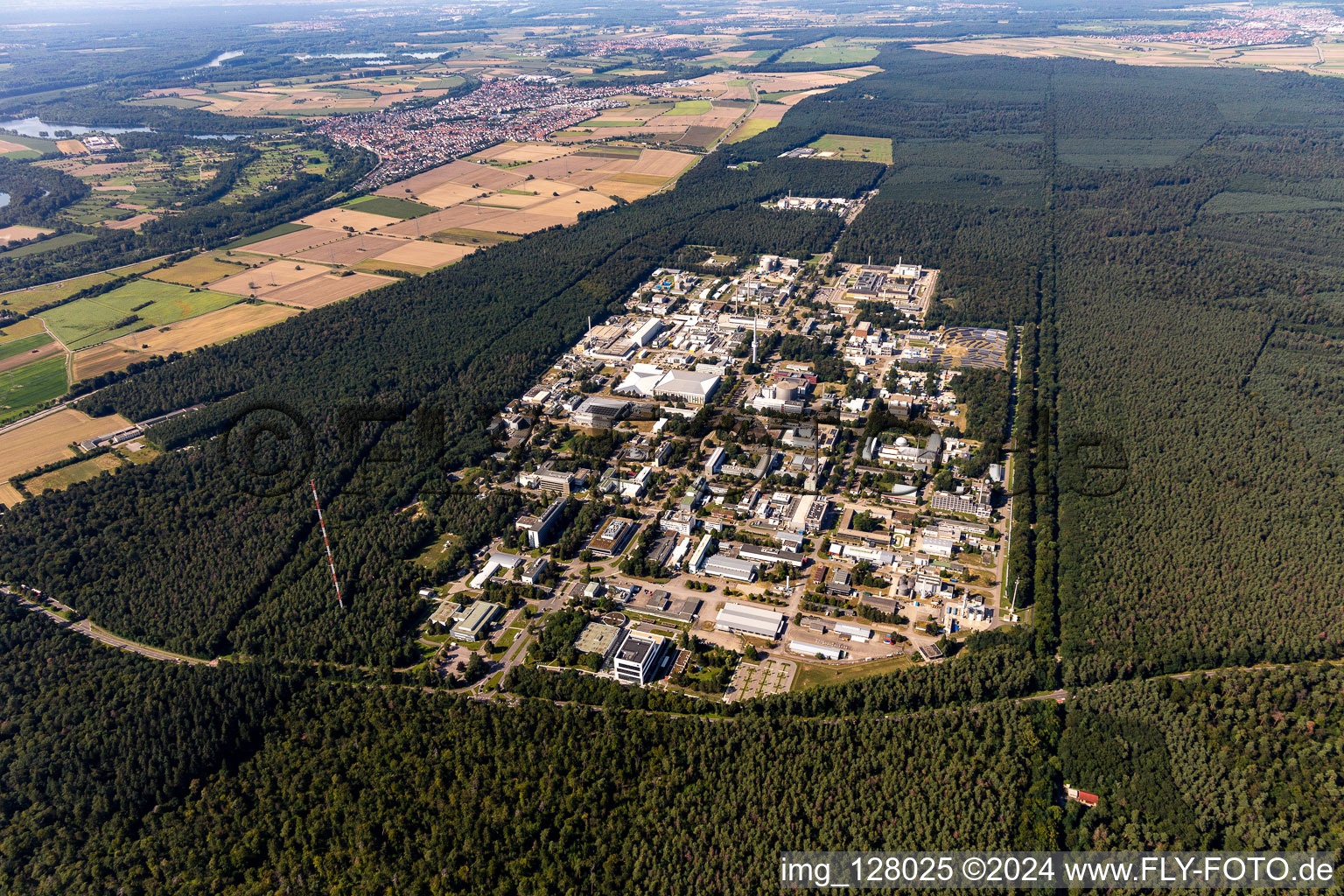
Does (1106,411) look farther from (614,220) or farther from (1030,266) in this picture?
(614,220)

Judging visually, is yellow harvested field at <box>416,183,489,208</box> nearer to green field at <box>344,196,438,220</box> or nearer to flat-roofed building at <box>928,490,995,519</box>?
A: green field at <box>344,196,438,220</box>

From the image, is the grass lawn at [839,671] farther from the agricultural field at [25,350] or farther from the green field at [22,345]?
the green field at [22,345]

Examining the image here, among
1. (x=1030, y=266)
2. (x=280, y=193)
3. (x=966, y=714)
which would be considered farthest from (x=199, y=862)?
(x=280, y=193)

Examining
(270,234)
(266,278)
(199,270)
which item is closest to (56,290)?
(199,270)

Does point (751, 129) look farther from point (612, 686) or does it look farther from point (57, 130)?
point (57, 130)

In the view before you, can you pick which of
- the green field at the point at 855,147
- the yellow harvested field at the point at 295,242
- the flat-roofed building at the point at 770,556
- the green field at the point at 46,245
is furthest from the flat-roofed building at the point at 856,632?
the green field at the point at 46,245

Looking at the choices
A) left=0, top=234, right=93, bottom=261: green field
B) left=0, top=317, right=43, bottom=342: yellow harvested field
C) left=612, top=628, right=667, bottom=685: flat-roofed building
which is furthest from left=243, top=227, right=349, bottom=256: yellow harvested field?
left=612, top=628, right=667, bottom=685: flat-roofed building

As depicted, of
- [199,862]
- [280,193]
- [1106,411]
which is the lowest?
[199,862]
